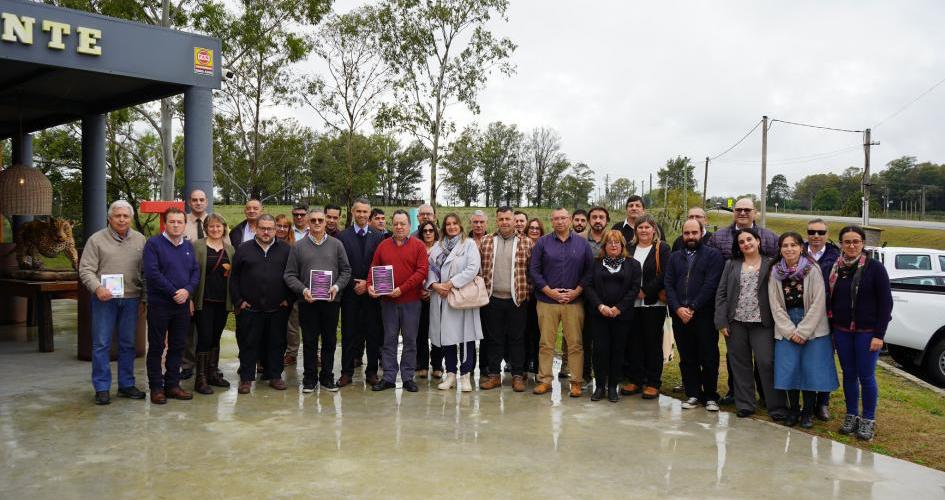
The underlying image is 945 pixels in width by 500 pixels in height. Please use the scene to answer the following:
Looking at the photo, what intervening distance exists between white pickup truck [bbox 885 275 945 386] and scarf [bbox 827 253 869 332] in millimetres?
3402

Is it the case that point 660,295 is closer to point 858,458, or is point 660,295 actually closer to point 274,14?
point 858,458

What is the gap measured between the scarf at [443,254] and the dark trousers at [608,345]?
4.92ft

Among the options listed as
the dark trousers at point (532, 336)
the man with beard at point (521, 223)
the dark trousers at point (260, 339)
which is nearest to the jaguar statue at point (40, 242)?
the dark trousers at point (260, 339)

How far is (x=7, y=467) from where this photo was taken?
426cm

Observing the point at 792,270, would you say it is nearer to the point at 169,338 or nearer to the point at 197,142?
the point at 169,338

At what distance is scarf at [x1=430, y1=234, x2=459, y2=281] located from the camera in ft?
21.6

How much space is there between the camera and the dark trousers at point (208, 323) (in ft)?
20.7

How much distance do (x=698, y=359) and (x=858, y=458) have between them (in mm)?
1609

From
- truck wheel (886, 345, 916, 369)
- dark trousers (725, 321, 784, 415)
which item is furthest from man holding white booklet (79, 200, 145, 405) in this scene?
truck wheel (886, 345, 916, 369)

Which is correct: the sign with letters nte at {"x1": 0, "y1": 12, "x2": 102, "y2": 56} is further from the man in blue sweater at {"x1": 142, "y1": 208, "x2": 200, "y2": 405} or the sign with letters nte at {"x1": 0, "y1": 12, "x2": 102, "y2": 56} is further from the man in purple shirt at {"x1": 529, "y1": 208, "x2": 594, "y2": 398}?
the man in purple shirt at {"x1": 529, "y1": 208, "x2": 594, "y2": 398}

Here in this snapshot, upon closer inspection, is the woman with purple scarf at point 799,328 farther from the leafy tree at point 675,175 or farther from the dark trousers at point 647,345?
the leafy tree at point 675,175

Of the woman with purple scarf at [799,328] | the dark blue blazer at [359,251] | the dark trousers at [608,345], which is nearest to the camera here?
the woman with purple scarf at [799,328]

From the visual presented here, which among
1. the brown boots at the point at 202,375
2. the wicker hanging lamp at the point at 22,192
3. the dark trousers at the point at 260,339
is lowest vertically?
the brown boots at the point at 202,375

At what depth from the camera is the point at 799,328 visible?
5.45 metres
